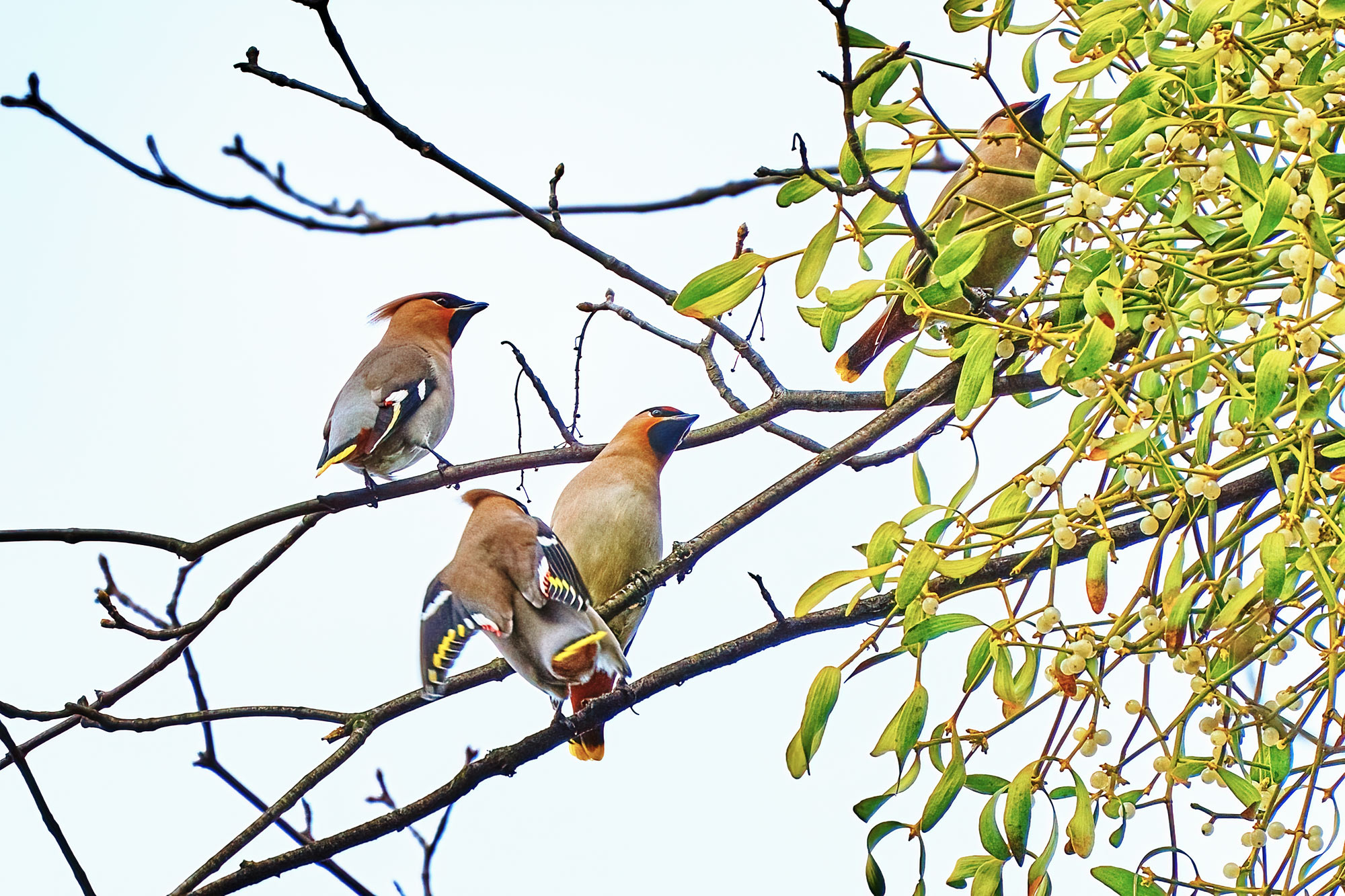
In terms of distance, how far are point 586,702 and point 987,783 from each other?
0.55 m

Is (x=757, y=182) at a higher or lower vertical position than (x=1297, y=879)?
higher

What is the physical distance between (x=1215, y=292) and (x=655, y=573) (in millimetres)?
705

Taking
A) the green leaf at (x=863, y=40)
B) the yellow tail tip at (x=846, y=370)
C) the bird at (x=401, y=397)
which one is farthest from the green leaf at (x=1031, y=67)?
the bird at (x=401, y=397)

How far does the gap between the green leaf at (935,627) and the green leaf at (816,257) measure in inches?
10.8

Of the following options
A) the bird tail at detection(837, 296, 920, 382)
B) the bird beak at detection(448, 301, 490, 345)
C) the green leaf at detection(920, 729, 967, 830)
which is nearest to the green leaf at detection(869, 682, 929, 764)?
the green leaf at detection(920, 729, 967, 830)

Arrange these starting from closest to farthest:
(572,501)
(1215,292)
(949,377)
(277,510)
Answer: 1. (1215,292)
2. (949,377)
3. (277,510)
4. (572,501)

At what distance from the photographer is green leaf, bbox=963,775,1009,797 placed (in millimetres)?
881

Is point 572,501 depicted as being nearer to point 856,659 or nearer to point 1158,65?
point 856,659

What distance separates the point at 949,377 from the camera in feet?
4.20

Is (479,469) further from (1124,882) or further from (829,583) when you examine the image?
(1124,882)

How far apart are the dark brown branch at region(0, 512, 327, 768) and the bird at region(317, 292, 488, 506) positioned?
24cm

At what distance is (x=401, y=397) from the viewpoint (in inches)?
76.5

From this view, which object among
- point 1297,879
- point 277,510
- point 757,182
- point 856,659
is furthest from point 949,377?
point 277,510

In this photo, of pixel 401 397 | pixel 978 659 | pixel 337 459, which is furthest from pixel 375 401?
pixel 978 659
